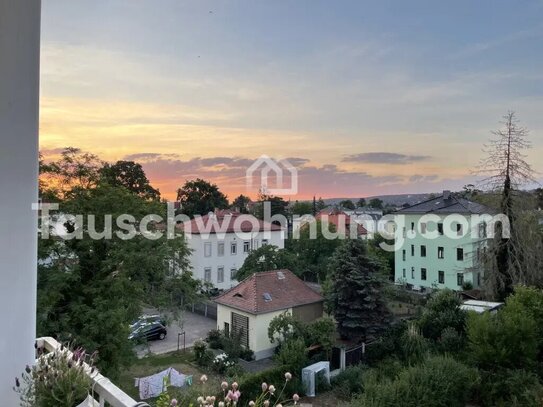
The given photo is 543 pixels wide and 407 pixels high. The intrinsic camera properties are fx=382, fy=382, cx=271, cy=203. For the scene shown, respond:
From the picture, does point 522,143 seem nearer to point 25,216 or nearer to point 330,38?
point 330,38

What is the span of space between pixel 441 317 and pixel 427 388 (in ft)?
14.0

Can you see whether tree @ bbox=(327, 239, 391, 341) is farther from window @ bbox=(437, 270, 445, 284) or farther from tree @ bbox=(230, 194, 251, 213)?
tree @ bbox=(230, 194, 251, 213)

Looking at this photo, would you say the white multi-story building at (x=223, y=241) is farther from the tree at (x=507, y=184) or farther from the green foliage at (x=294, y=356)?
the tree at (x=507, y=184)

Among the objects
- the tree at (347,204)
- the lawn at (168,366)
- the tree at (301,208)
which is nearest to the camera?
the lawn at (168,366)

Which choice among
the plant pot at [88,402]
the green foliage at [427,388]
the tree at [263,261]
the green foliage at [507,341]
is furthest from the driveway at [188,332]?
the plant pot at [88,402]

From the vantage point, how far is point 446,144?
1061 cm

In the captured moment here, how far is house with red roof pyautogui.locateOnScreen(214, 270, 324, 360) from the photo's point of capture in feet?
34.2

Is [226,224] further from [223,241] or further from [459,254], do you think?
[459,254]

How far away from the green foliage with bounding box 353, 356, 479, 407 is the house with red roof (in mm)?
4107

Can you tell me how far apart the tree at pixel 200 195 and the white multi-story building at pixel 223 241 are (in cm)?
786

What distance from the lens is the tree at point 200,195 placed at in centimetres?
2548

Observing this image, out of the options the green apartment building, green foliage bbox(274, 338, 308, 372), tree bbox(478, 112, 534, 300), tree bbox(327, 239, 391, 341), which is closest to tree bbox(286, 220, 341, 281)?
the green apartment building

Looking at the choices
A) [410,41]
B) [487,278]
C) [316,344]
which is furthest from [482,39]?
[316,344]

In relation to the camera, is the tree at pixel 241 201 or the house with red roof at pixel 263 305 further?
the tree at pixel 241 201
